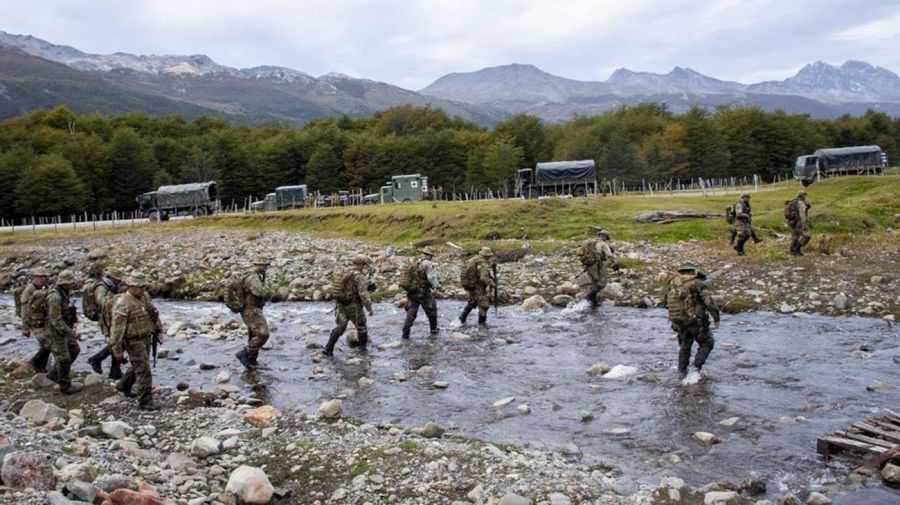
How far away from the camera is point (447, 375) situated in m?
14.1

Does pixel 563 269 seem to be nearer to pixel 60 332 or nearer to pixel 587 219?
pixel 587 219

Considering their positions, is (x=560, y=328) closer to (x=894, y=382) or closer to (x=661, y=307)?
(x=661, y=307)

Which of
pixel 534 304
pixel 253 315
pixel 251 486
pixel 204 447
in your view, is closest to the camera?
pixel 251 486

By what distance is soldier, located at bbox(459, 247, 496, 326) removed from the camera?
1856 centimetres

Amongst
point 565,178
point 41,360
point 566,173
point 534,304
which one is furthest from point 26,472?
point 566,173

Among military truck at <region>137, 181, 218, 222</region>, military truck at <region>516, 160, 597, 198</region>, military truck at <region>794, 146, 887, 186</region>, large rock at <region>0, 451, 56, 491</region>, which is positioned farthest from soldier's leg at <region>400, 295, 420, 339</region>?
military truck at <region>137, 181, 218, 222</region>

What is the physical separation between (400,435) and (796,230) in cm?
1863

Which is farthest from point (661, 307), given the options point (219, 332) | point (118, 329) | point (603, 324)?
point (118, 329)

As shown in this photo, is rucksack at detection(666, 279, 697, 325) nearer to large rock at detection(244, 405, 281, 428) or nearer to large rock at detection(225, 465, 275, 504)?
large rock at detection(244, 405, 281, 428)

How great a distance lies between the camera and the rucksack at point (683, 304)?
41.7 feet

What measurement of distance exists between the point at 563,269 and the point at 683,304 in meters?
12.7

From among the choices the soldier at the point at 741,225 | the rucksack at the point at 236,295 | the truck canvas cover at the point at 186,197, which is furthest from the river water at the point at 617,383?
the truck canvas cover at the point at 186,197

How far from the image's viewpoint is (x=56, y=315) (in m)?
13.6

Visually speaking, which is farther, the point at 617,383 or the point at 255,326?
the point at 255,326
